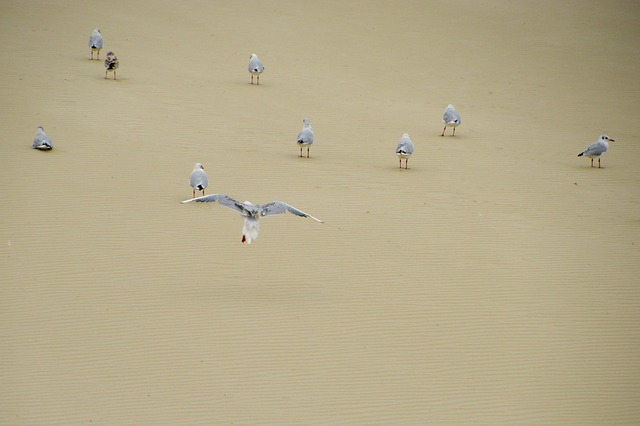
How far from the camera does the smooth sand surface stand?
31.2 ft

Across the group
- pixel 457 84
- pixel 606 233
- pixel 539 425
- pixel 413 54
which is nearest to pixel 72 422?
pixel 539 425

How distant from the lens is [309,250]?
13.9 m

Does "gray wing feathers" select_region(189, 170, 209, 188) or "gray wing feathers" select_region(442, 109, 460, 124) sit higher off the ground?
"gray wing feathers" select_region(442, 109, 460, 124)

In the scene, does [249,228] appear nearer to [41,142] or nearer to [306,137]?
[306,137]

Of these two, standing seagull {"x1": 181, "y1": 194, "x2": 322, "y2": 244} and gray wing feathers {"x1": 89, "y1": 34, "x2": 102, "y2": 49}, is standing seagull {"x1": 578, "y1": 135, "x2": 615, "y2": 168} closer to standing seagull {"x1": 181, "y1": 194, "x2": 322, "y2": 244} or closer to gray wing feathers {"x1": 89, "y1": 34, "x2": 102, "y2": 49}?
standing seagull {"x1": 181, "y1": 194, "x2": 322, "y2": 244}

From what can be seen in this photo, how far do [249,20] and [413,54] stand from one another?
304 inches

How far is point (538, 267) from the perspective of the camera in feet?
45.1

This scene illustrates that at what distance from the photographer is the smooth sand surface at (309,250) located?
31.2ft

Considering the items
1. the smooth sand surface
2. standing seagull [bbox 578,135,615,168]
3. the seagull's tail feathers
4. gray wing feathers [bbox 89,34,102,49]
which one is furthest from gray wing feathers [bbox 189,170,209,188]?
gray wing feathers [bbox 89,34,102,49]

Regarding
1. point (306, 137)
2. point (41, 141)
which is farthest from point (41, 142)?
point (306, 137)

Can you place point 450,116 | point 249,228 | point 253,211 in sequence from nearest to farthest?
point 253,211
point 249,228
point 450,116

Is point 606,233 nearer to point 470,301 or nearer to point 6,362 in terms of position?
point 470,301

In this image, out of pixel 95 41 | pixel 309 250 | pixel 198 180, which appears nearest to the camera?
pixel 309 250

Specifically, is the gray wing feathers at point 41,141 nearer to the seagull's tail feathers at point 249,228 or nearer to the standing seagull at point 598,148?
the seagull's tail feathers at point 249,228
